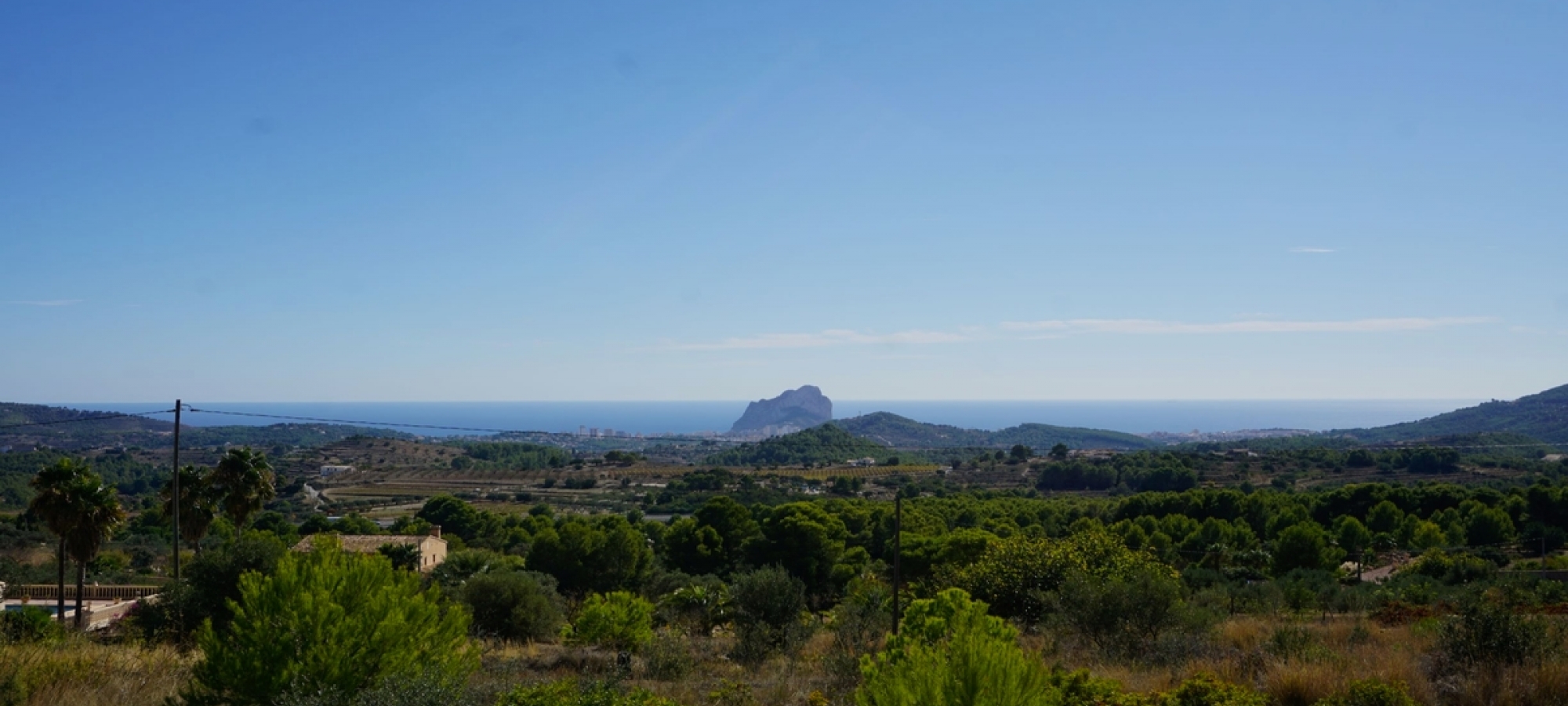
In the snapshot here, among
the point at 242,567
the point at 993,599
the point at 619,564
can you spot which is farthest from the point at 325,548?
the point at 619,564

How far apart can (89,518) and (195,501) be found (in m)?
4.81

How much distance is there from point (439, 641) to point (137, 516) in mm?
52064

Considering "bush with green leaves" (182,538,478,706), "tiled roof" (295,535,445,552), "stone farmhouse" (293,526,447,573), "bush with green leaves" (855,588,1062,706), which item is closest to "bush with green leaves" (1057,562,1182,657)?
"bush with green leaves" (855,588,1062,706)

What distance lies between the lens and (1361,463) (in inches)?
2638

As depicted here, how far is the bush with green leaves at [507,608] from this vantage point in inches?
661

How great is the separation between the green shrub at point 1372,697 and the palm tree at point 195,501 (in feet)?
83.5

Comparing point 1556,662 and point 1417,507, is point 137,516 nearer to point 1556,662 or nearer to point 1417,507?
point 1556,662

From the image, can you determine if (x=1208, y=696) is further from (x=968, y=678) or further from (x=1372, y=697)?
(x=968, y=678)

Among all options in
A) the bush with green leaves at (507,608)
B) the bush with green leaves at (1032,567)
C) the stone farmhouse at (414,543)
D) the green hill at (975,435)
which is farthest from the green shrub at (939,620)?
the green hill at (975,435)

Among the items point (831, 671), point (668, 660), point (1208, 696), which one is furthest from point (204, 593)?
point (1208, 696)

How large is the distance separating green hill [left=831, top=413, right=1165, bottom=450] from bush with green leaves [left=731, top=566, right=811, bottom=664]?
132674 millimetres

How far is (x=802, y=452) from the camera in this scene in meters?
102

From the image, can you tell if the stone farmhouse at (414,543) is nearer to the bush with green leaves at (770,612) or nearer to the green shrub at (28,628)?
the green shrub at (28,628)

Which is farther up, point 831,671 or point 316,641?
point 316,641
